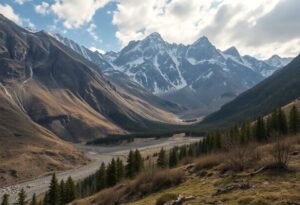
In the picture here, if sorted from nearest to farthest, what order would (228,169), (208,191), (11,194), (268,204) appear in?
(268,204), (208,191), (228,169), (11,194)

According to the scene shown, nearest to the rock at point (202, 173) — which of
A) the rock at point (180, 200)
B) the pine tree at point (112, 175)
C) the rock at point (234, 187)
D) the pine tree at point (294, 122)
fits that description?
the rock at point (234, 187)

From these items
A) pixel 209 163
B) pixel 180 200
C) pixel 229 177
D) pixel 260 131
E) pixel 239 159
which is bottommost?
pixel 180 200

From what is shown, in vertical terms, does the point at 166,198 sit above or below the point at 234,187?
below

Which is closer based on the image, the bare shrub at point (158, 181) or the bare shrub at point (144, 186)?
the bare shrub at point (158, 181)

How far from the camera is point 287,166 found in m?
38.6

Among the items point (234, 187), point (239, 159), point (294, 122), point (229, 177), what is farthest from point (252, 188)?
point (294, 122)

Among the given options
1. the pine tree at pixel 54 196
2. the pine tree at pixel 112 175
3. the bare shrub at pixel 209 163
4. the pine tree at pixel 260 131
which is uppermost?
the pine tree at pixel 260 131

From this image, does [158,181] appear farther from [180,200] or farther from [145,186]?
[180,200]

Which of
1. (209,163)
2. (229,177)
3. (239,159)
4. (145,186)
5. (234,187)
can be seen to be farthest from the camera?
(209,163)

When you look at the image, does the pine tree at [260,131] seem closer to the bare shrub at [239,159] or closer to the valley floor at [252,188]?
the bare shrub at [239,159]

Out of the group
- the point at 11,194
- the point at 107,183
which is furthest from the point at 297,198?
the point at 11,194

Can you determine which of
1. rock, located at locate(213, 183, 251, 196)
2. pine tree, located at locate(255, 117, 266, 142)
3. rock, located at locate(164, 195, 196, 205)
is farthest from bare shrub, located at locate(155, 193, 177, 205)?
pine tree, located at locate(255, 117, 266, 142)

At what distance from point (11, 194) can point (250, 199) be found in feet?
565

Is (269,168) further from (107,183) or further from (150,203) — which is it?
(107,183)
